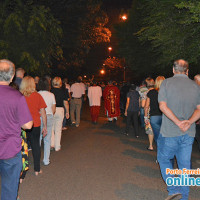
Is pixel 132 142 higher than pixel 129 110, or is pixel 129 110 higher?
pixel 129 110

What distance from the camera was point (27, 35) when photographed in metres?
12.0

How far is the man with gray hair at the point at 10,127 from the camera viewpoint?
3225 millimetres

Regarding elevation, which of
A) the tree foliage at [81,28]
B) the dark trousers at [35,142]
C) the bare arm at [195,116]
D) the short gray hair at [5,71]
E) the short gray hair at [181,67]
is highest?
the tree foliage at [81,28]

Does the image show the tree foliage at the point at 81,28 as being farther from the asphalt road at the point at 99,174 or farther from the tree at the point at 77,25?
the asphalt road at the point at 99,174

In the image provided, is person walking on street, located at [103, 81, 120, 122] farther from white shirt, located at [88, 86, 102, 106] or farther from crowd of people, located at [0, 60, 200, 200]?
crowd of people, located at [0, 60, 200, 200]

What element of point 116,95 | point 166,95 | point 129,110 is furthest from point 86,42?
point 166,95

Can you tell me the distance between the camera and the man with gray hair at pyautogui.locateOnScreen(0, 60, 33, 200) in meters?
3.22

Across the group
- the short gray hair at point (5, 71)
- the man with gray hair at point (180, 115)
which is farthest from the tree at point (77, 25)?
the short gray hair at point (5, 71)

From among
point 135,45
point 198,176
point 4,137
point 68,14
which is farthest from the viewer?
point 135,45

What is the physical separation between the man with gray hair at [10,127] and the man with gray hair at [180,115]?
2110mm

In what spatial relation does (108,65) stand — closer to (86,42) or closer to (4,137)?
(86,42)

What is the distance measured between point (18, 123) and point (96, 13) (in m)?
20.2

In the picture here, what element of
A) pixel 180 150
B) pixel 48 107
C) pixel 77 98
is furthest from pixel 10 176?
pixel 77 98

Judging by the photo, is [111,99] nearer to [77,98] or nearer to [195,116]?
[77,98]
